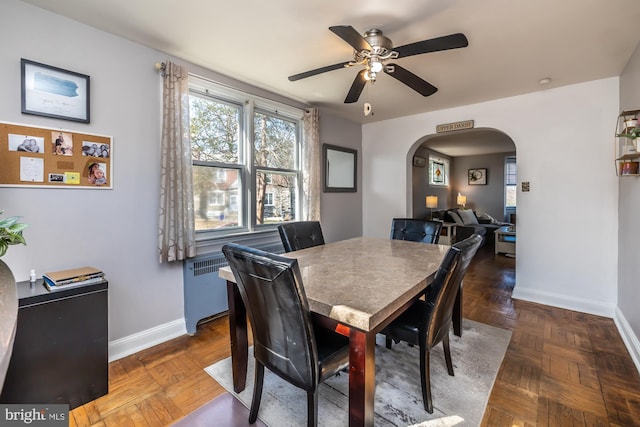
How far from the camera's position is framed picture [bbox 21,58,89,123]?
1.74m

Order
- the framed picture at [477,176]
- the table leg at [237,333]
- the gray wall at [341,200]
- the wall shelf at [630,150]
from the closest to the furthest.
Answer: the table leg at [237,333]
the wall shelf at [630,150]
the gray wall at [341,200]
the framed picture at [477,176]

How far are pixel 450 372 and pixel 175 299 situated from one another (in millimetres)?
2133

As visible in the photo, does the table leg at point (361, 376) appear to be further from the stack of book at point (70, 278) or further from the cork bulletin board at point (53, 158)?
the cork bulletin board at point (53, 158)

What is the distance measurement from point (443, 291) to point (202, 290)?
201 cm

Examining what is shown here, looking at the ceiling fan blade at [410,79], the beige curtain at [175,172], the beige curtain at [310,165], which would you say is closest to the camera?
the ceiling fan blade at [410,79]

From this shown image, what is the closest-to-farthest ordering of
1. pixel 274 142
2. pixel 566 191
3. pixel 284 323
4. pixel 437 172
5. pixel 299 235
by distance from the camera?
pixel 284 323, pixel 299 235, pixel 566 191, pixel 274 142, pixel 437 172

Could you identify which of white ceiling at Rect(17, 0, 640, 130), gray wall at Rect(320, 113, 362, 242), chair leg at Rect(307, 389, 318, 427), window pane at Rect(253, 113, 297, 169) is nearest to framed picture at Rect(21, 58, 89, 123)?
white ceiling at Rect(17, 0, 640, 130)

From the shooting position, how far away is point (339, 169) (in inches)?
163

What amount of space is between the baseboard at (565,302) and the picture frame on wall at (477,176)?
5285mm

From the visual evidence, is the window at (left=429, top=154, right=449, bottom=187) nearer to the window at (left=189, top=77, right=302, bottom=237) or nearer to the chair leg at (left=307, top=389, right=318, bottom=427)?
the window at (left=189, top=77, right=302, bottom=237)

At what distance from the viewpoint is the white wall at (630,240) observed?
214 cm

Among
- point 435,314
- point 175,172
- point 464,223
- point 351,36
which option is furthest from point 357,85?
point 464,223

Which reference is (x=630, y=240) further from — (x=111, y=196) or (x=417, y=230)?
(x=111, y=196)

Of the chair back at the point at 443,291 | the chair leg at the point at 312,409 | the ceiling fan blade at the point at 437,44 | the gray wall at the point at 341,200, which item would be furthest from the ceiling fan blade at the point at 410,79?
the chair leg at the point at 312,409
